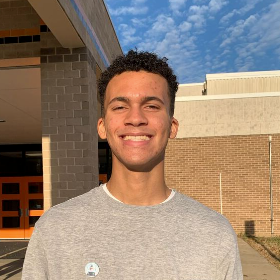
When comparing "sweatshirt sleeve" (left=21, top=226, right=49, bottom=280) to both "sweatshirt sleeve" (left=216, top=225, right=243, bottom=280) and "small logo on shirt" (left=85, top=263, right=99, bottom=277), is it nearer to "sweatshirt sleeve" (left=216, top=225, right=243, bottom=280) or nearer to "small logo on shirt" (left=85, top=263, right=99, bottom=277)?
"small logo on shirt" (left=85, top=263, right=99, bottom=277)

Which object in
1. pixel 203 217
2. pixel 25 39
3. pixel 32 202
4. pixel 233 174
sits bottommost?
pixel 32 202

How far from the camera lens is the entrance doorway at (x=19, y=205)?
48.9 feet

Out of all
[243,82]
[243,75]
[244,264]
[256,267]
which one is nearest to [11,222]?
[244,264]

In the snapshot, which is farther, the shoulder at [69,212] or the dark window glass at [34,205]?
the dark window glass at [34,205]

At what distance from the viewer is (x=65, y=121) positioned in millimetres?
5391

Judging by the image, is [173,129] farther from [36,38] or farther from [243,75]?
[243,75]

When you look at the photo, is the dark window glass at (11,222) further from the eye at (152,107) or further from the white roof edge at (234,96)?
the eye at (152,107)

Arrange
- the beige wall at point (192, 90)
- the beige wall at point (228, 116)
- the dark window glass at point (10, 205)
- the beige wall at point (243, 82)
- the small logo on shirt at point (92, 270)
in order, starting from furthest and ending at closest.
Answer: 1. the beige wall at point (192, 90)
2. the beige wall at point (243, 82)
3. the dark window glass at point (10, 205)
4. the beige wall at point (228, 116)
5. the small logo on shirt at point (92, 270)

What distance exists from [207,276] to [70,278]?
576 millimetres

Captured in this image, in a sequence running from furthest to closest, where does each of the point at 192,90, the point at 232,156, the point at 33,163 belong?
the point at 192,90 → the point at 33,163 → the point at 232,156

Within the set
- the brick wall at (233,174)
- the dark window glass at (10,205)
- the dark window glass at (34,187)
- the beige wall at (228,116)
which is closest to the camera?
the brick wall at (233,174)

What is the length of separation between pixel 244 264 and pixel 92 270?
29.7 ft

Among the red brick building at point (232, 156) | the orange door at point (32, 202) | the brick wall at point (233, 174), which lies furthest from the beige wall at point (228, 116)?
the orange door at point (32, 202)

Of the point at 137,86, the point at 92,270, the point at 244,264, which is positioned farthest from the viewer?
the point at 244,264
